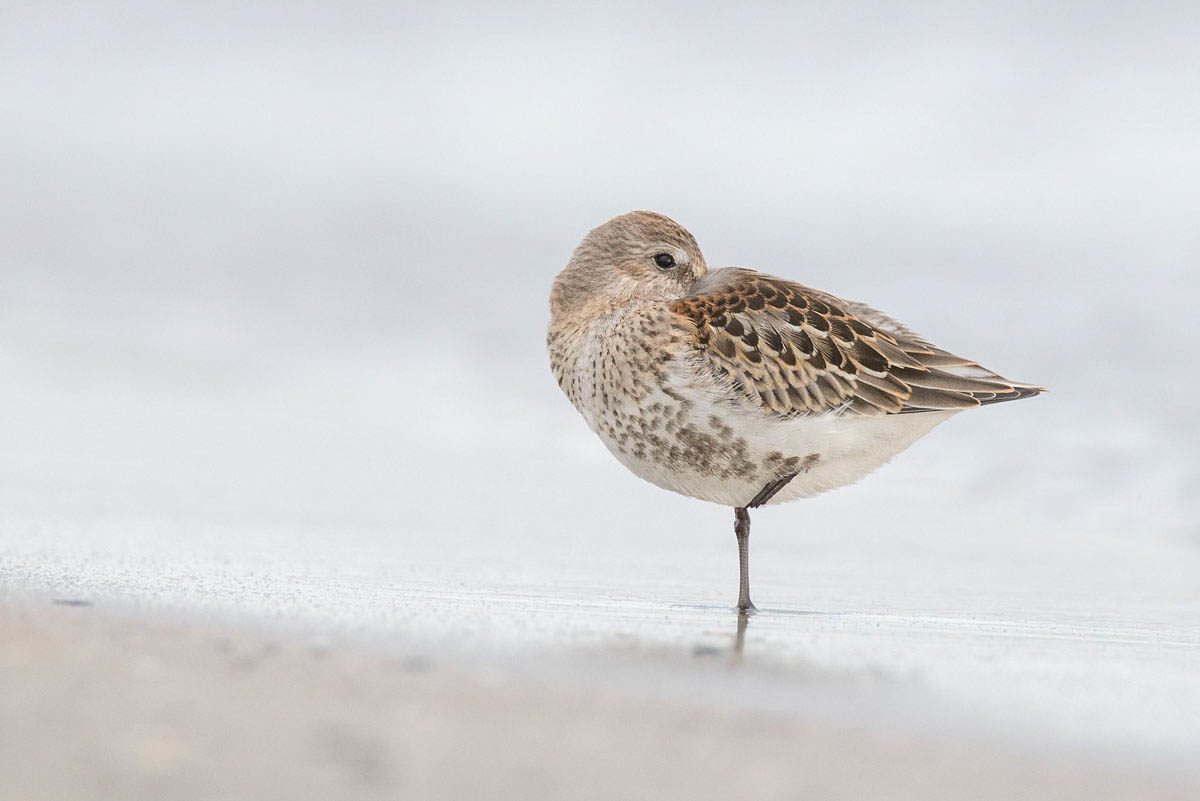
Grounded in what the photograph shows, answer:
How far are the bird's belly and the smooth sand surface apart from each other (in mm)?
2268

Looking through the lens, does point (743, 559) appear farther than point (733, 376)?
Yes

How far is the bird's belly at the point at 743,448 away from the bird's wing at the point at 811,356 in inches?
3.0

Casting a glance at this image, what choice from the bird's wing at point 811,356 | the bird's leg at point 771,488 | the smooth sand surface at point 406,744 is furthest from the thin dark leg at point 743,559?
the smooth sand surface at point 406,744

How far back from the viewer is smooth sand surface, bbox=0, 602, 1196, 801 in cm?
223

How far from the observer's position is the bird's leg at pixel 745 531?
5211 millimetres

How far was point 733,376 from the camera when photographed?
5.30m

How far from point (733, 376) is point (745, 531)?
71 centimetres

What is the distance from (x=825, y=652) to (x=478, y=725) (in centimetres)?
160

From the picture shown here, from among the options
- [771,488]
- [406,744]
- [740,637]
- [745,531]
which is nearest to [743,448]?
[771,488]

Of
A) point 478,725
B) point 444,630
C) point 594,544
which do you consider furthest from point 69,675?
point 594,544

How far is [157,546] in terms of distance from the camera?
19.1 feet

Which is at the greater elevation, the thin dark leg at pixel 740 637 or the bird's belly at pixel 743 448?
the bird's belly at pixel 743 448

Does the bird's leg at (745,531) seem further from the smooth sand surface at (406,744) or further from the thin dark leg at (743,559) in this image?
the smooth sand surface at (406,744)

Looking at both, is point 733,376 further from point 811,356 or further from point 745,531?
point 745,531
